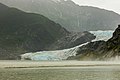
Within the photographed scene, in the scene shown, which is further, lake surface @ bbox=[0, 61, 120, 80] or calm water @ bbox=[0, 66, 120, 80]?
lake surface @ bbox=[0, 61, 120, 80]

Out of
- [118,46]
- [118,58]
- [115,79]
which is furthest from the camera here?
[118,46]

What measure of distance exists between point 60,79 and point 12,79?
652 centimetres

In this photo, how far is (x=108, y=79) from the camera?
1843 inches

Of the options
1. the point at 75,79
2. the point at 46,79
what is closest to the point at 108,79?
the point at 75,79

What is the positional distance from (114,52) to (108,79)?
487ft

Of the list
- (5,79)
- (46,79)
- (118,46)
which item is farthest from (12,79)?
(118,46)

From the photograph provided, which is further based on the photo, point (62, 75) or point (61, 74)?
point (61, 74)

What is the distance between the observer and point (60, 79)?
48.0 meters

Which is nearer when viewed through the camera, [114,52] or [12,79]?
[12,79]

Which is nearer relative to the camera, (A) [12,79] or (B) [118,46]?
(A) [12,79]

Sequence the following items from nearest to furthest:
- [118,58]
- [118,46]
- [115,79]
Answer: [115,79]
[118,58]
[118,46]

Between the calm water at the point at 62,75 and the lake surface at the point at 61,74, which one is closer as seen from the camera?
the calm water at the point at 62,75

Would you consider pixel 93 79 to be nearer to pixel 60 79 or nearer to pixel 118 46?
pixel 60 79

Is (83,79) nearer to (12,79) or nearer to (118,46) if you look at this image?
(12,79)
